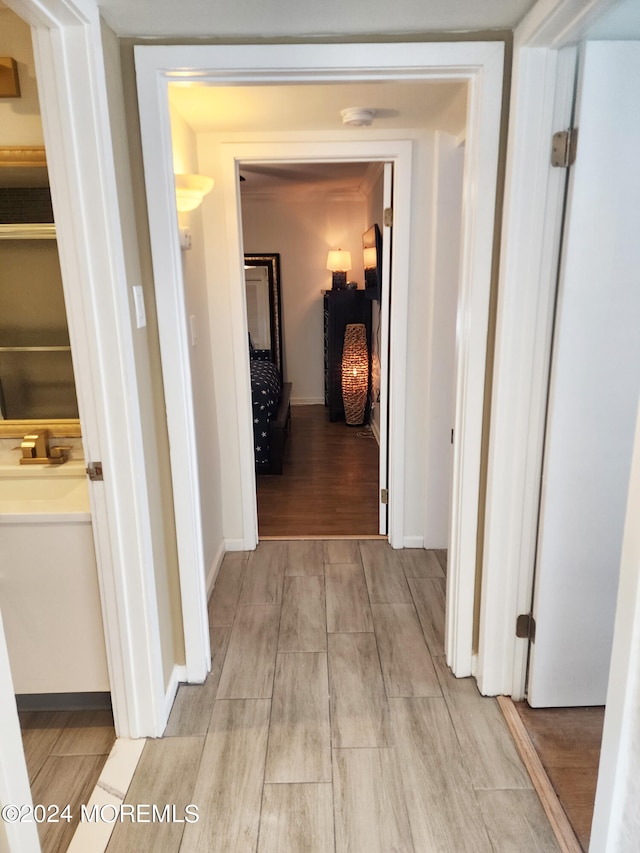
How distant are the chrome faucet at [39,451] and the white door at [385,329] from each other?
1.72m

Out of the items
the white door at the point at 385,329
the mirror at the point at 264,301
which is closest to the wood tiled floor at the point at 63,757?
the white door at the point at 385,329

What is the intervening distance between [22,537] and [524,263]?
1730mm

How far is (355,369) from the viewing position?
573cm

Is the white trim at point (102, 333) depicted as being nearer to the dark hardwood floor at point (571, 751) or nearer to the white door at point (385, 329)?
the dark hardwood floor at point (571, 751)

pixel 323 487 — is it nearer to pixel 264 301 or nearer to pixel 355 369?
pixel 355 369

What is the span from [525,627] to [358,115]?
6.91 feet

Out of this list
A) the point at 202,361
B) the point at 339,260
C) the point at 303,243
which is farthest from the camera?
the point at 303,243

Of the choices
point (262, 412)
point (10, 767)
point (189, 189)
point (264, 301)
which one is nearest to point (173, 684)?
point (10, 767)

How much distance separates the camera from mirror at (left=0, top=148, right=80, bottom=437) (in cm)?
186

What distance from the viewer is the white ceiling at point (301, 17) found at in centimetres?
140

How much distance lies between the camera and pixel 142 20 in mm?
1490

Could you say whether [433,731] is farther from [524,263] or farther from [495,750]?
[524,263]

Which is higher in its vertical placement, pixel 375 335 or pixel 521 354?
pixel 521 354

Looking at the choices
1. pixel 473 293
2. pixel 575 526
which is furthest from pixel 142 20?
pixel 575 526
